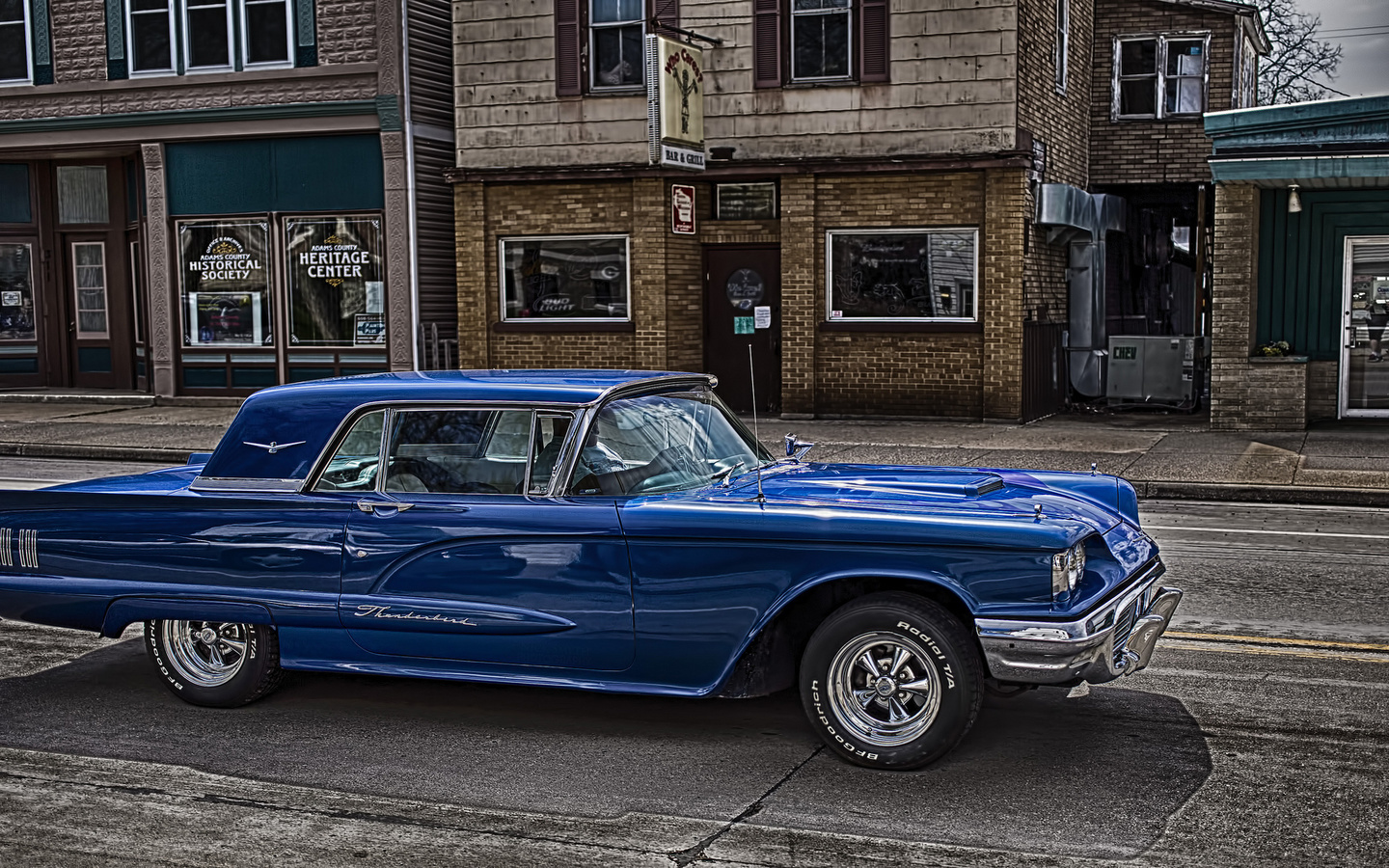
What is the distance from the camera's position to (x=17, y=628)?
27.4 ft

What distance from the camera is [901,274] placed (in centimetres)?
1977

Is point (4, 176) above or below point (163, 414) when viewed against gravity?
above

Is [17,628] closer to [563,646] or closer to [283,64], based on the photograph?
[563,646]

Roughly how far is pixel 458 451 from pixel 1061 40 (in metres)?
17.9

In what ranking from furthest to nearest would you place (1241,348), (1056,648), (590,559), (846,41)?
(846,41), (1241,348), (590,559), (1056,648)

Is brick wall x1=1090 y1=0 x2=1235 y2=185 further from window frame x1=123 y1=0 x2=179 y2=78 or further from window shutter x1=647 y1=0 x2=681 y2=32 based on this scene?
window frame x1=123 y1=0 x2=179 y2=78

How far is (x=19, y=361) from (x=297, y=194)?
6608mm

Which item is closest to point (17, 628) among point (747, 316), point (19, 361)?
point (747, 316)

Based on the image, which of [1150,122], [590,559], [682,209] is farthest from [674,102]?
[590,559]

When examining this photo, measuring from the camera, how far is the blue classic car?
5.45 metres

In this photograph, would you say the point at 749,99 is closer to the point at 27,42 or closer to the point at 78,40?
the point at 78,40

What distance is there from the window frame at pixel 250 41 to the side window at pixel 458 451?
687 inches

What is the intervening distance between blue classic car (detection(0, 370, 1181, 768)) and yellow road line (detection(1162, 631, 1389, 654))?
1408 millimetres

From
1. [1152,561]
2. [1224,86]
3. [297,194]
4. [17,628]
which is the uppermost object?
[1224,86]
